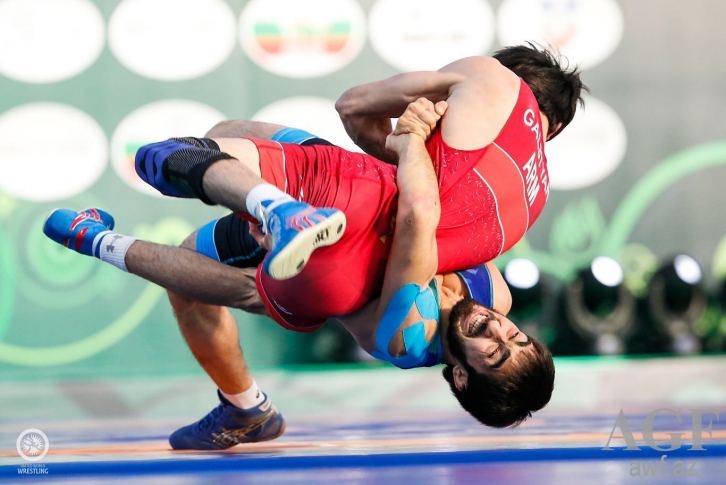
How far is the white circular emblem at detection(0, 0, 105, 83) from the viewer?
595 centimetres

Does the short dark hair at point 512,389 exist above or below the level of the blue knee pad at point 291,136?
below

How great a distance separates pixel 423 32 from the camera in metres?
6.15

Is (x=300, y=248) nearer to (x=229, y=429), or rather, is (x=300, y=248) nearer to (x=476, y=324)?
(x=476, y=324)

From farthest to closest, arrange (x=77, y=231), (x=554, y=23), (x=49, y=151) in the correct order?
(x=554, y=23), (x=49, y=151), (x=77, y=231)

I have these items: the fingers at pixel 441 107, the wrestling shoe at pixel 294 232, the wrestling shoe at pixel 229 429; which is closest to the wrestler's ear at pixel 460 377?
the wrestling shoe at pixel 294 232

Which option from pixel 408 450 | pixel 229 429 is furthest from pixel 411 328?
pixel 229 429

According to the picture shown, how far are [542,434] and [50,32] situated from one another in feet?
12.3

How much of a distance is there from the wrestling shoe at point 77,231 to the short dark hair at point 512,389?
1.14 metres

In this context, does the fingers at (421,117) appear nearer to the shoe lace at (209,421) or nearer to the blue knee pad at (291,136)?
the blue knee pad at (291,136)

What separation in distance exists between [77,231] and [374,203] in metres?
0.89

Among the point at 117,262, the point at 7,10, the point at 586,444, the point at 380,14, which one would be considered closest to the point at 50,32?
the point at 7,10

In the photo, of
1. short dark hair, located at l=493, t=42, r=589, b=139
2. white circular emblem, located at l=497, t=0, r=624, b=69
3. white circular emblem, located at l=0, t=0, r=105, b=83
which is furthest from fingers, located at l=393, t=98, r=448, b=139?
white circular emblem, located at l=0, t=0, r=105, b=83

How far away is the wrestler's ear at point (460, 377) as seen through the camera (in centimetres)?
293

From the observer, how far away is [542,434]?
140 inches
